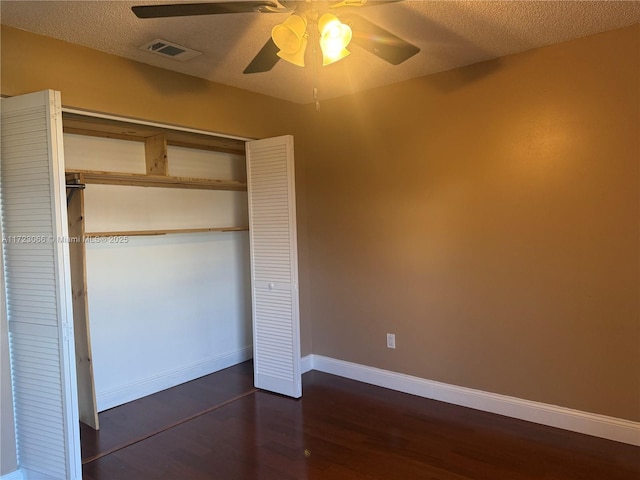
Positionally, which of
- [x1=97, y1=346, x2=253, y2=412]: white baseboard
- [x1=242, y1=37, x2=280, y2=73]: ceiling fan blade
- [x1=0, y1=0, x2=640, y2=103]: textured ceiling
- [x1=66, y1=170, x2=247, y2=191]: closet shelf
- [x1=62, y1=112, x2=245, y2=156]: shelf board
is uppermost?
[x1=0, y1=0, x2=640, y2=103]: textured ceiling

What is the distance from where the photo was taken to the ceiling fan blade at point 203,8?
169 centimetres

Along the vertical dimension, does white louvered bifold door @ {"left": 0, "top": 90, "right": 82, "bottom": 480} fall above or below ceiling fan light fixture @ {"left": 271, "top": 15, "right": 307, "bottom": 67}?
below

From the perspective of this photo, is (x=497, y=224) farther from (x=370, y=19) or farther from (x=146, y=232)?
(x=146, y=232)

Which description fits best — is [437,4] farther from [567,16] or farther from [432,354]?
[432,354]

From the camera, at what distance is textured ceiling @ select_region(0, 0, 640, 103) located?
2.31 meters

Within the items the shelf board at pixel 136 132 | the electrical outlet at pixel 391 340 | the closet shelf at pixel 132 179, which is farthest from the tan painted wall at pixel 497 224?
the closet shelf at pixel 132 179

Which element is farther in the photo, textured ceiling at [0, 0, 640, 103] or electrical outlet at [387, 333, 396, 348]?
electrical outlet at [387, 333, 396, 348]

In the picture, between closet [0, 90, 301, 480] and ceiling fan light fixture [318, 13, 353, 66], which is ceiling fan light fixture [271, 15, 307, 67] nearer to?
ceiling fan light fixture [318, 13, 353, 66]

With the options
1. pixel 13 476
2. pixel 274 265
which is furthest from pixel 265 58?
pixel 13 476

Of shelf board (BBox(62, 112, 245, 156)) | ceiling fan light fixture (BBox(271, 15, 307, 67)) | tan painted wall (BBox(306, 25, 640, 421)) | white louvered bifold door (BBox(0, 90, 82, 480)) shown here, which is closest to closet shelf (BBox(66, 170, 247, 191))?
shelf board (BBox(62, 112, 245, 156))

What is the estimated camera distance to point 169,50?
278 cm

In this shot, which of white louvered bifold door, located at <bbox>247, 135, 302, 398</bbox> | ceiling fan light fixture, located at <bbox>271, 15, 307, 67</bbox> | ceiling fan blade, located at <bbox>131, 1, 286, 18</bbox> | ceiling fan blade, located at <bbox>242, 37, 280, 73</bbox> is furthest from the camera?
white louvered bifold door, located at <bbox>247, 135, 302, 398</bbox>

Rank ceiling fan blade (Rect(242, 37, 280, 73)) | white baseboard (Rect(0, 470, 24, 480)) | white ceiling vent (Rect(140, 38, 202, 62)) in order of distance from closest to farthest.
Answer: ceiling fan blade (Rect(242, 37, 280, 73)) < white baseboard (Rect(0, 470, 24, 480)) < white ceiling vent (Rect(140, 38, 202, 62))

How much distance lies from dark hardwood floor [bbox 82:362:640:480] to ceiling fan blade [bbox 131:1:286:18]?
2.36 meters
